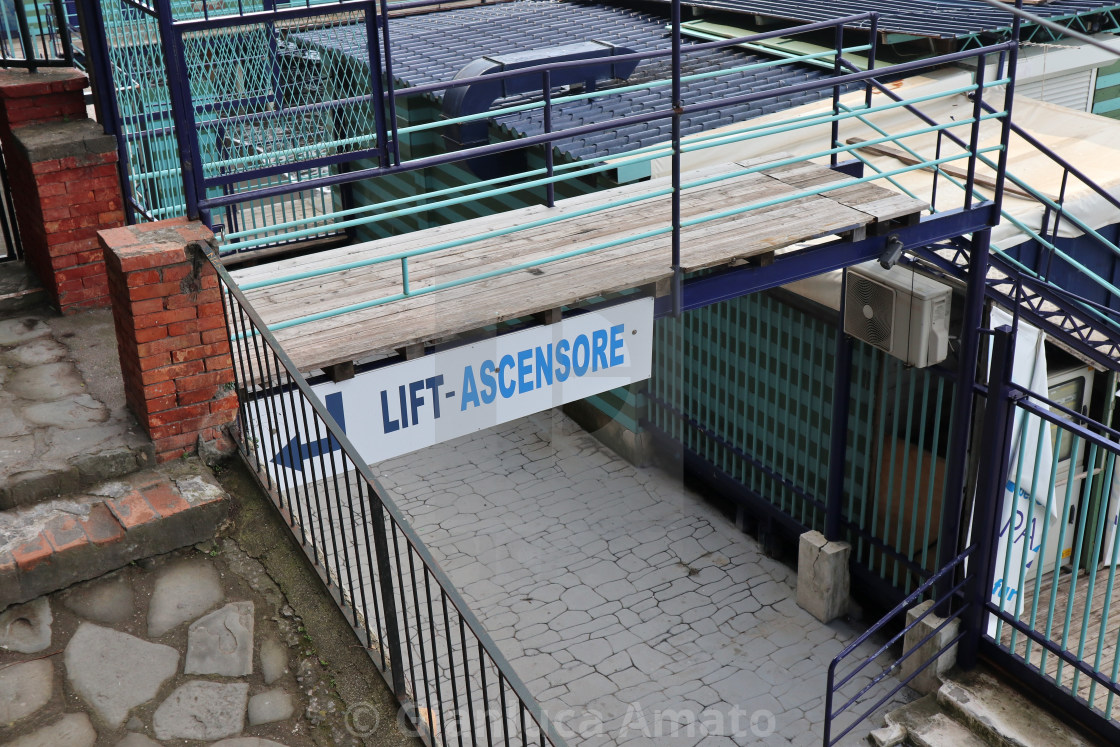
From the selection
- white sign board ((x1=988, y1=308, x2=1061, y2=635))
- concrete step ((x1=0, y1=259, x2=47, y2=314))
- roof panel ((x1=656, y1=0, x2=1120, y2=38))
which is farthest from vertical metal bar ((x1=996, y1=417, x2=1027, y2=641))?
concrete step ((x1=0, y1=259, x2=47, y2=314))

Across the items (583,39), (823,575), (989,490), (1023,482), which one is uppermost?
(583,39)

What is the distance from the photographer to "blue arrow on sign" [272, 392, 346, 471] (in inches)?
177

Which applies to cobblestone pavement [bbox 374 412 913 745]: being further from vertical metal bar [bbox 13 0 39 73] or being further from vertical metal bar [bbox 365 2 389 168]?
vertical metal bar [bbox 13 0 39 73]

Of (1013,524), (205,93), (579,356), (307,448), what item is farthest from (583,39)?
(307,448)

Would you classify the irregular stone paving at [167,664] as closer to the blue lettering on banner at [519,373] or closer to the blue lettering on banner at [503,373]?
the blue lettering on banner at [519,373]

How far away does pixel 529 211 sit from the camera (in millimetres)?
6926

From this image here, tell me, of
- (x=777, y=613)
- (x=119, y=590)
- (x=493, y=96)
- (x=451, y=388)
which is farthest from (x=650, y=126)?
(x=119, y=590)

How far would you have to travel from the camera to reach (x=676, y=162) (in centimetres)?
569

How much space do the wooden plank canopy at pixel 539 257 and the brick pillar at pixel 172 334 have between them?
378 millimetres

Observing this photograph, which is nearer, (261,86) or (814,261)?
(261,86)

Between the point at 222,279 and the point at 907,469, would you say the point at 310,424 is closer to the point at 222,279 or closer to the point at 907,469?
the point at 222,279

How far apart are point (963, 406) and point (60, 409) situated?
18.6ft

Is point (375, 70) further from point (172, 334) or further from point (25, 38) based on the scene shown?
point (25, 38)

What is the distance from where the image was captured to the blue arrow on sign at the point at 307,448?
4.50m
